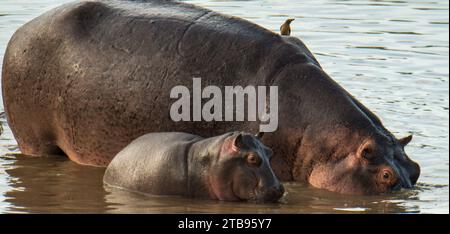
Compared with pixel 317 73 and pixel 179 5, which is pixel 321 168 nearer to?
pixel 317 73

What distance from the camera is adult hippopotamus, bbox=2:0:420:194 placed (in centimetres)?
946

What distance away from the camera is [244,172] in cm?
887

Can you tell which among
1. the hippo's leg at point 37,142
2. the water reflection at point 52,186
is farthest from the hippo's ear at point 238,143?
the hippo's leg at point 37,142

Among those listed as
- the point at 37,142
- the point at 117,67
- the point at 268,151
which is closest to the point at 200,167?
the point at 268,151

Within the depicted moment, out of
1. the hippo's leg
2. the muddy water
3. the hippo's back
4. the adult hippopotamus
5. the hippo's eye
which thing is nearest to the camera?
the muddy water

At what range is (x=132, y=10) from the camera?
1048cm

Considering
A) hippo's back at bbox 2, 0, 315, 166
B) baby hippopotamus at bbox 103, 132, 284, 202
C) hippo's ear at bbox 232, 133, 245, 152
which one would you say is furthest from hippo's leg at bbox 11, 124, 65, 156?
hippo's ear at bbox 232, 133, 245, 152

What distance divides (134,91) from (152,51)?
0.34m

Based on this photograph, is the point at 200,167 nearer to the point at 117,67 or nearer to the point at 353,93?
the point at 117,67

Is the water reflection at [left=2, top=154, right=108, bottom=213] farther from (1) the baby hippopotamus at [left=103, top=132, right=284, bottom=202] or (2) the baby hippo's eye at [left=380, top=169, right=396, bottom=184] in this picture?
(2) the baby hippo's eye at [left=380, top=169, right=396, bottom=184]

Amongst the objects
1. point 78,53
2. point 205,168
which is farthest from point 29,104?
point 205,168

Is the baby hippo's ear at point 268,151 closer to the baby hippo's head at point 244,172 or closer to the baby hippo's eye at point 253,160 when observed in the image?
the baby hippo's head at point 244,172

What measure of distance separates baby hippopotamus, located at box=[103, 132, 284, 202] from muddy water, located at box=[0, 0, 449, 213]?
9 centimetres
